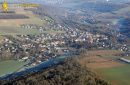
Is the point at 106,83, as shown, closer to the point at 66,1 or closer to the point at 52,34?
the point at 52,34

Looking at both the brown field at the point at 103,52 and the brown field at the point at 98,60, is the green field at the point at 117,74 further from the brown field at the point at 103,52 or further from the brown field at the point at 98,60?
the brown field at the point at 103,52

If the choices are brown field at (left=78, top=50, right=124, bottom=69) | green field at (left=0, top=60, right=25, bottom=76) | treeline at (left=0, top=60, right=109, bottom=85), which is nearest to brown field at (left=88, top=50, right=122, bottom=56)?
brown field at (left=78, top=50, right=124, bottom=69)

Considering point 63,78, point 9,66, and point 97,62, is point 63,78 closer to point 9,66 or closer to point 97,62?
point 97,62

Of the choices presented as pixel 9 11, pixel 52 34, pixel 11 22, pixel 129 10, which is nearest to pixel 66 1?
pixel 129 10

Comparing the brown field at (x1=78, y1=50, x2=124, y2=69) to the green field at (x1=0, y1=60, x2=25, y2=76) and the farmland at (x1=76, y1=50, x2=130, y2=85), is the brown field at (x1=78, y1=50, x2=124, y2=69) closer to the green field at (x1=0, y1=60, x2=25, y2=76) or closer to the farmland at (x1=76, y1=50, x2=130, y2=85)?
the farmland at (x1=76, y1=50, x2=130, y2=85)

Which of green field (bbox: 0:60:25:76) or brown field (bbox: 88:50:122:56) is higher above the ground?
brown field (bbox: 88:50:122:56)

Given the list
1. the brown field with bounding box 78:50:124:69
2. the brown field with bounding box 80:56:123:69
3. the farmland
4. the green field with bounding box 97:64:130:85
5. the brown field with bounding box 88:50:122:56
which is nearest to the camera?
the green field with bounding box 97:64:130:85

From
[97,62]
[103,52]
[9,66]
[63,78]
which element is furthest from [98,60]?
[63,78]
